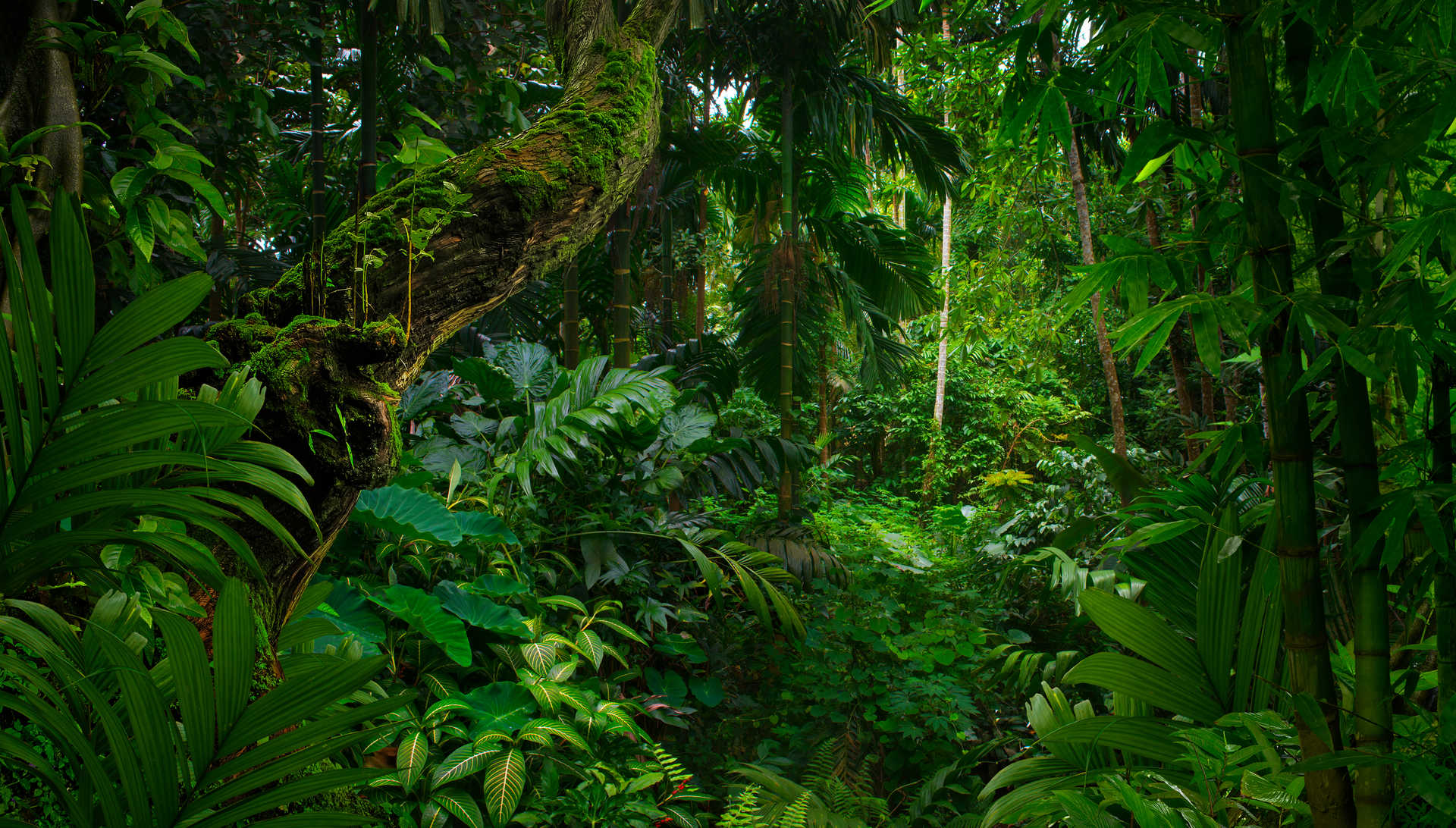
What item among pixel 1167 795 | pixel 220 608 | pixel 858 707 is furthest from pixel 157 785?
pixel 858 707

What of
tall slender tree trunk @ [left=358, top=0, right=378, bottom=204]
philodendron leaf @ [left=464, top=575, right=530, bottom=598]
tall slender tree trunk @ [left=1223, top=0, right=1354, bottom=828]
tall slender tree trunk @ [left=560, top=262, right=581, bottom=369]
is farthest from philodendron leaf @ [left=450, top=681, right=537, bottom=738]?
tall slender tree trunk @ [left=560, top=262, right=581, bottom=369]

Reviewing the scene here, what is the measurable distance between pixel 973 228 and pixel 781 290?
3079 mm

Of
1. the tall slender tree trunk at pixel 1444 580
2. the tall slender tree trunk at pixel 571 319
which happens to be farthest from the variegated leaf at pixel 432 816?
Result: the tall slender tree trunk at pixel 571 319

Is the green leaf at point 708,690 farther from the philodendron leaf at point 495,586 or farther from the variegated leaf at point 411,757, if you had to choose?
the variegated leaf at point 411,757

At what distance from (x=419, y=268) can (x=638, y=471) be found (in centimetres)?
187

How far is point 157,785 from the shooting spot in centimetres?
76

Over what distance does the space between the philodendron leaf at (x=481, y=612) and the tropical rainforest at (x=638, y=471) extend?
0.07 ft

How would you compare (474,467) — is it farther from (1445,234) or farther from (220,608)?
A: (1445,234)

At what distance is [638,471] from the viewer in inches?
133

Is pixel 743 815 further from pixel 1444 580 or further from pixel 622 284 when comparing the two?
pixel 622 284

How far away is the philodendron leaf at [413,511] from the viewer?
7.19ft

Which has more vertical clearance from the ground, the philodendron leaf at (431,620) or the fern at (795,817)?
the philodendron leaf at (431,620)

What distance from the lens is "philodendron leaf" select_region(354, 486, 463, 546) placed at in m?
2.19

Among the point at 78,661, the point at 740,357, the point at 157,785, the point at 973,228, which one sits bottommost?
the point at 157,785
